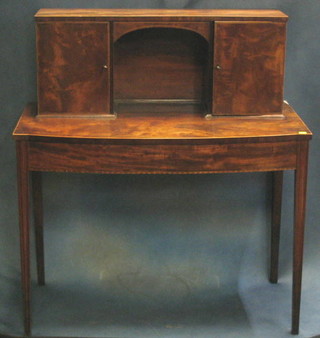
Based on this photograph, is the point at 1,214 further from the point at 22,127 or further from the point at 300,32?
the point at 300,32

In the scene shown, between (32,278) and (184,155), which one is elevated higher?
(184,155)

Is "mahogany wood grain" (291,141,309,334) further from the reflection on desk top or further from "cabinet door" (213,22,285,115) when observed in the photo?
"cabinet door" (213,22,285,115)

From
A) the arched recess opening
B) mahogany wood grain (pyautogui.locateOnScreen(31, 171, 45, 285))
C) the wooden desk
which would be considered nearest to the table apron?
the wooden desk

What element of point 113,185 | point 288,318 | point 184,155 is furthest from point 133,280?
point 184,155

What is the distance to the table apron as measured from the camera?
10.2 ft

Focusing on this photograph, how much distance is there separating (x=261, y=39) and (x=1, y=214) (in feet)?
4.49

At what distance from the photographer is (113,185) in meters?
3.83

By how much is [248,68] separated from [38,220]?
1103 mm

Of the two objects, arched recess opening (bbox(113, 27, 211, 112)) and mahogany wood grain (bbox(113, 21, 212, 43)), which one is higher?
mahogany wood grain (bbox(113, 21, 212, 43))

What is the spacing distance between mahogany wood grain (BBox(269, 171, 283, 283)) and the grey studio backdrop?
0.17ft

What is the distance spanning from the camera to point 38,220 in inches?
148

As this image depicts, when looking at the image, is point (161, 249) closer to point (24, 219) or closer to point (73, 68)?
point (24, 219)

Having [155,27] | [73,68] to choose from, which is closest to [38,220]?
[73,68]

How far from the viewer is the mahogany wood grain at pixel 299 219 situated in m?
3.20
